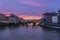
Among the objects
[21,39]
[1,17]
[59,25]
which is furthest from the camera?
[1,17]

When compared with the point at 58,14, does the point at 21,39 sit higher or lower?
lower

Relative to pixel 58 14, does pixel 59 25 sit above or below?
below

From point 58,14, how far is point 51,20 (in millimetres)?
3853

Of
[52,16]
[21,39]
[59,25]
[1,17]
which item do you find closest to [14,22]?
[1,17]

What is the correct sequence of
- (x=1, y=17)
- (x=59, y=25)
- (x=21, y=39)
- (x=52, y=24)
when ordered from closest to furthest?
(x=21, y=39)
(x=59, y=25)
(x=52, y=24)
(x=1, y=17)

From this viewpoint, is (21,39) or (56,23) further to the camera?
(56,23)

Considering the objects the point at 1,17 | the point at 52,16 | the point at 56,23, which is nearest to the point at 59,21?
the point at 56,23

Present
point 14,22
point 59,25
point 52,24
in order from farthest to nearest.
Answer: point 14,22, point 52,24, point 59,25

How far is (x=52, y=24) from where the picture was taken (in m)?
55.8

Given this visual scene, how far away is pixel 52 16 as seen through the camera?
5838 centimetres

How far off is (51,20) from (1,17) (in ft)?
148

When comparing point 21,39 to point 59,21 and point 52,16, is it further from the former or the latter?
point 52,16

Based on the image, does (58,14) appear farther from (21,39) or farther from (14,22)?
(14,22)

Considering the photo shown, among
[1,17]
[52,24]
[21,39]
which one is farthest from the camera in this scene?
[1,17]
